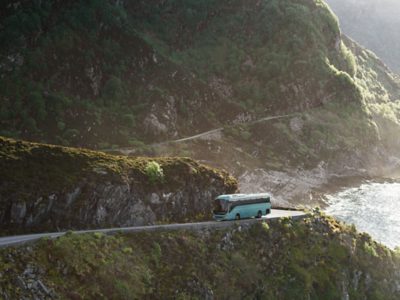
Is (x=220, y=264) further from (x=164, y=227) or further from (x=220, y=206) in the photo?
(x=220, y=206)

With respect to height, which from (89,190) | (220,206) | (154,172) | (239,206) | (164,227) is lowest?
(164,227)

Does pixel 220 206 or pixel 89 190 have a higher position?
pixel 89 190

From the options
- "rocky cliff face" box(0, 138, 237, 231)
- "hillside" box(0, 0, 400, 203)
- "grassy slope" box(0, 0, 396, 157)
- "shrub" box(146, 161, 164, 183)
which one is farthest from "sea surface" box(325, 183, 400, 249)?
"shrub" box(146, 161, 164, 183)

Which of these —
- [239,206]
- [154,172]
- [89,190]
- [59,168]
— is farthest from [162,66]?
[89,190]

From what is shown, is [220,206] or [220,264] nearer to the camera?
[220,264]

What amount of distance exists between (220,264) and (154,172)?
9.75 metres

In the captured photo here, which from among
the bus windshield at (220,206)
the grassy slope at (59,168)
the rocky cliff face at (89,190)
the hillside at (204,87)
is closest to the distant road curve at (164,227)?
the bus windshield at (220,206)

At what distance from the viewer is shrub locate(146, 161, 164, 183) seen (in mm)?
41719

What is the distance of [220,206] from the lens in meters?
43.4

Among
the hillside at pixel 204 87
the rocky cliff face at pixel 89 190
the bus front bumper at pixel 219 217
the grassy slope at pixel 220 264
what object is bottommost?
the grassy slope at pixel 220 264

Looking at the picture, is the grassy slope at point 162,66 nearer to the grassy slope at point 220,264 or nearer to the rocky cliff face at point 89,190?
the rocky cliff face at point 89,190

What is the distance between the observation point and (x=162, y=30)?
486ft

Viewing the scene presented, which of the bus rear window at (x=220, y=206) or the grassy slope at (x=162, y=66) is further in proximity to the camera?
the grassy slope at (x=162, y=66)

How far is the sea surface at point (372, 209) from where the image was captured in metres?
84.8
